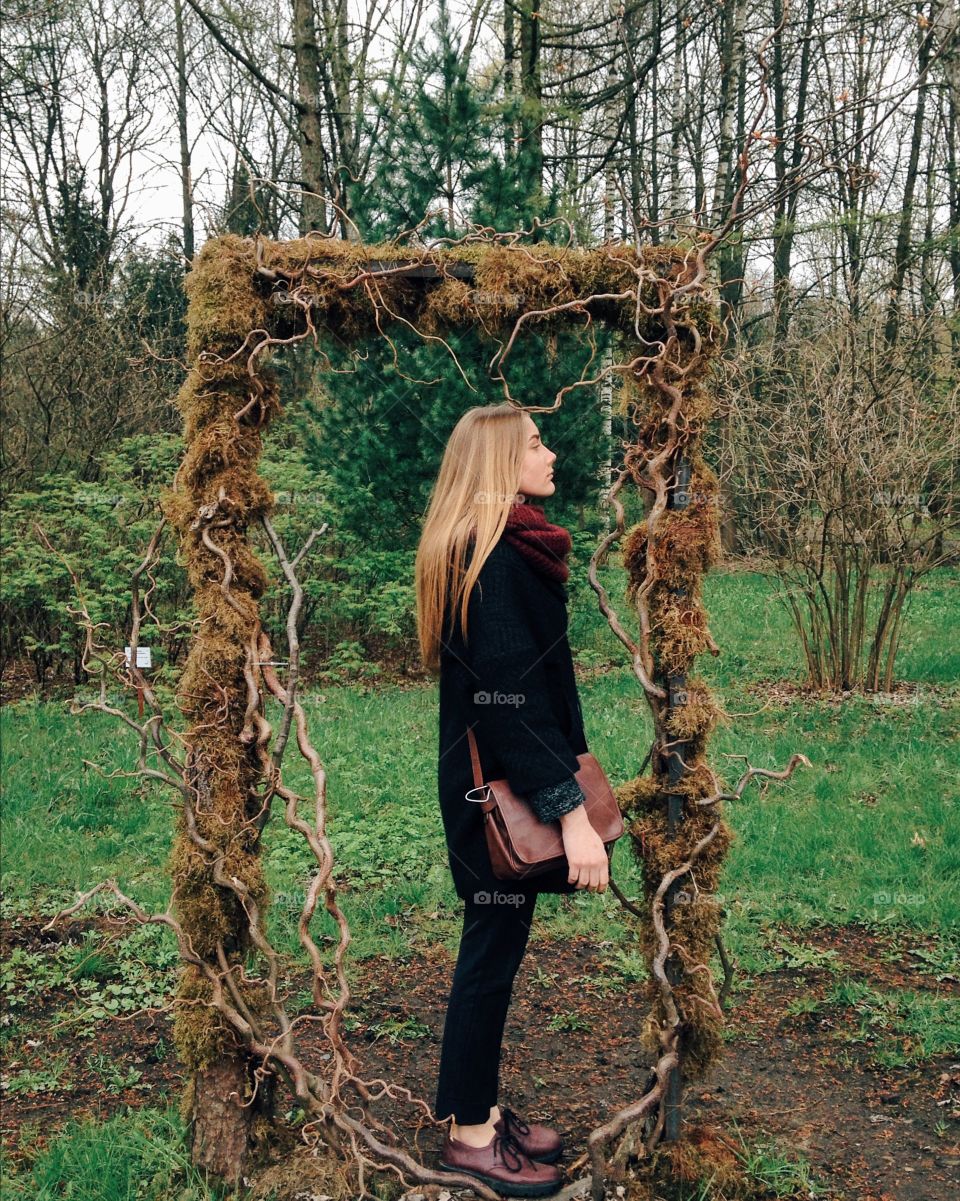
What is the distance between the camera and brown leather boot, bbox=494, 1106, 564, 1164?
305cm

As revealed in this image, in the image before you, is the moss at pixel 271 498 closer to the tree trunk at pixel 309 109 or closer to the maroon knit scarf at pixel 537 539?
the maroon knit scarf at pixel 537 539

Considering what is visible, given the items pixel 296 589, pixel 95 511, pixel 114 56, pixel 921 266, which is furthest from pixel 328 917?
pixel 114 56

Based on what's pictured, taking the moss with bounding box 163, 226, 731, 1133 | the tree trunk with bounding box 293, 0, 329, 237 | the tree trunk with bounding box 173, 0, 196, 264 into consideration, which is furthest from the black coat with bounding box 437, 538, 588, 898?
the tree trunk with bounding box 173, 0, 196, 264

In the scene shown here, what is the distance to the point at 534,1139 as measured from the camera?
10.1 ft

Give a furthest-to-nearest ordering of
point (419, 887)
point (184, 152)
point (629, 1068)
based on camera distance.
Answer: point (184, 152) < point (419, 887) < point (629, 1068)

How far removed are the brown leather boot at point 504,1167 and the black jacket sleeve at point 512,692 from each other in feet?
3.39

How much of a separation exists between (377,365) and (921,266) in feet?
35.4

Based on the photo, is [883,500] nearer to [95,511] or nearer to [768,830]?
[768,830]

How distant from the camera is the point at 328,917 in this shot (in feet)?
16.3

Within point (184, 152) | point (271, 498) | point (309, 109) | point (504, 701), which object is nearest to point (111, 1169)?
point (504, 701)

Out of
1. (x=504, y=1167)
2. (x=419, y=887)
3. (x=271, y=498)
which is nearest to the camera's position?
(x=504, y=1167)

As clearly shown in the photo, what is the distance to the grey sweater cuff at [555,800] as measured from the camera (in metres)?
2.65

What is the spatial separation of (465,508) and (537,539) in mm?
216

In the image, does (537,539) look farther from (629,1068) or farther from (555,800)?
(629,1068)
